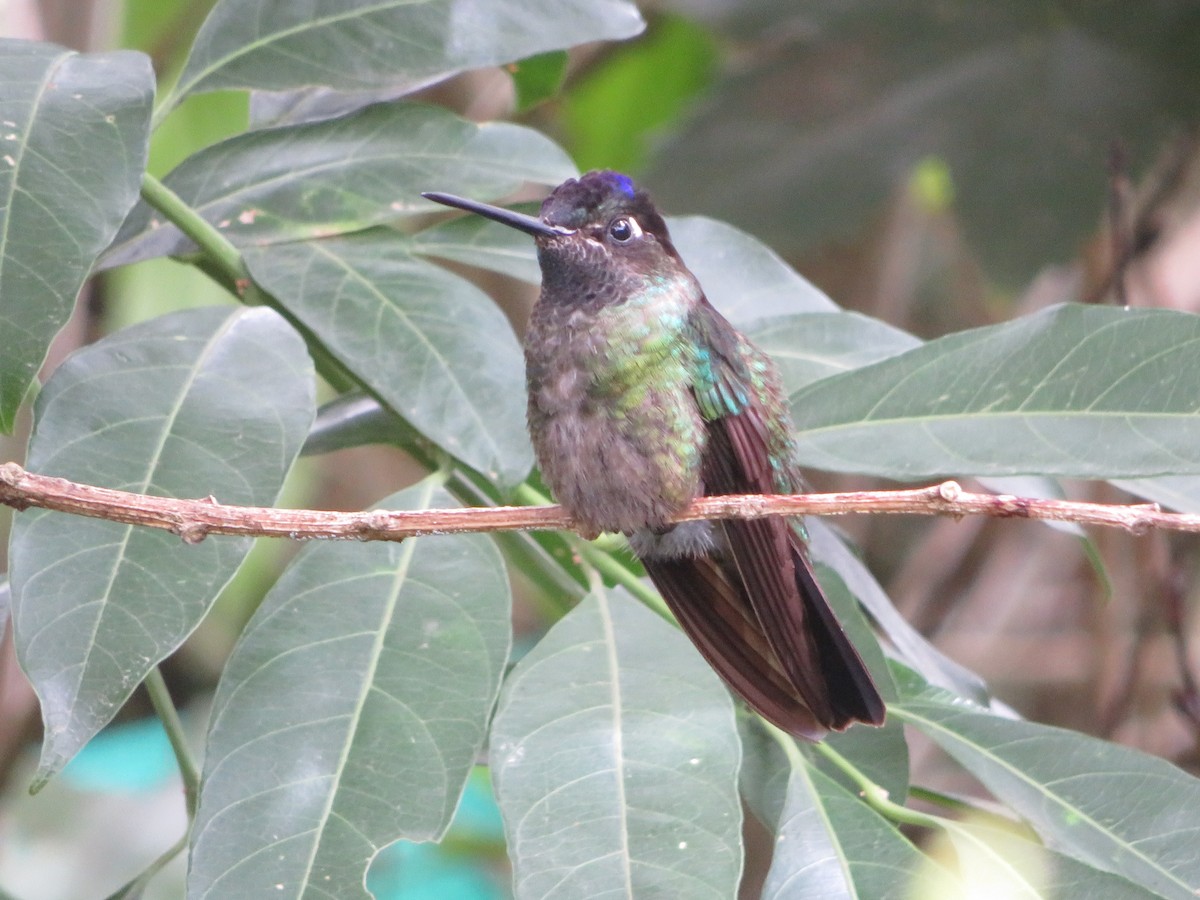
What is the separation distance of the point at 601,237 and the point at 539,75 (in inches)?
16.8

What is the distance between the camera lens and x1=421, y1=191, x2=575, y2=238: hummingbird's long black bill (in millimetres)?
1801

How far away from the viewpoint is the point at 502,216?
1.86 meters

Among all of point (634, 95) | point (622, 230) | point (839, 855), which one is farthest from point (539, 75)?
point (634, 95)

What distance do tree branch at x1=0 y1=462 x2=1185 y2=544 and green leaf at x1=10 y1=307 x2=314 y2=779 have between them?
6 centimetres

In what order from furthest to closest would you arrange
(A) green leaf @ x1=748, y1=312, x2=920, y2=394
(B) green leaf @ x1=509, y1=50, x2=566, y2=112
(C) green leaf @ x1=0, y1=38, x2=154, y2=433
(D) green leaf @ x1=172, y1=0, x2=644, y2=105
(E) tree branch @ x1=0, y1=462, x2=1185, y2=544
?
(B) green leaf @ x1=509, y1=50, x2=566, y2=112
(A) green leaf @ x1=748, y1=312, x2=920, y2=394
(D) green leaf @ x1=172, y1=0, x2=644, y2=105
(C) green leaf @ x1=0, y1=38, x2=154, y2=433
(E) tree branch @ x1=0, y1=462, x2=1185, y2=544

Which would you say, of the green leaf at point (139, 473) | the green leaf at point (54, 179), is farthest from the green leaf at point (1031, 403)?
the green leaf at point (54, 179)

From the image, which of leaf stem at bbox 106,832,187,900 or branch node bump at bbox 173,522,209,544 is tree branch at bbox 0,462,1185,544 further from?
leaf stem at bbox 106,832,187,900

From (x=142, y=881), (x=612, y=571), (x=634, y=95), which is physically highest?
(x=634, y=95)

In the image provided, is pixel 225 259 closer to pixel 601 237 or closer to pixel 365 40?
pixel 365 40

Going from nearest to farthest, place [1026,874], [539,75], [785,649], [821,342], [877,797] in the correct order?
[1026,874] → [877,797] → [785,649] → [821,342] → [539,75]

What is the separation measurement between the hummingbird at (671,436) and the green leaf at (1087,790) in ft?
0.72

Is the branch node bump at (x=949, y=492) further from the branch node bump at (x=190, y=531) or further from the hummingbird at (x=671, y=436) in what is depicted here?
the branch node bump at (x=190, y=531)

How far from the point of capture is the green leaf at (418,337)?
167 centimetres

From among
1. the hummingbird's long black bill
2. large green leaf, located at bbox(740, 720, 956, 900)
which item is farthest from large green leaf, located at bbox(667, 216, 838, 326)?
large green leaf, located at bbox(740, 720, 956, 900)
